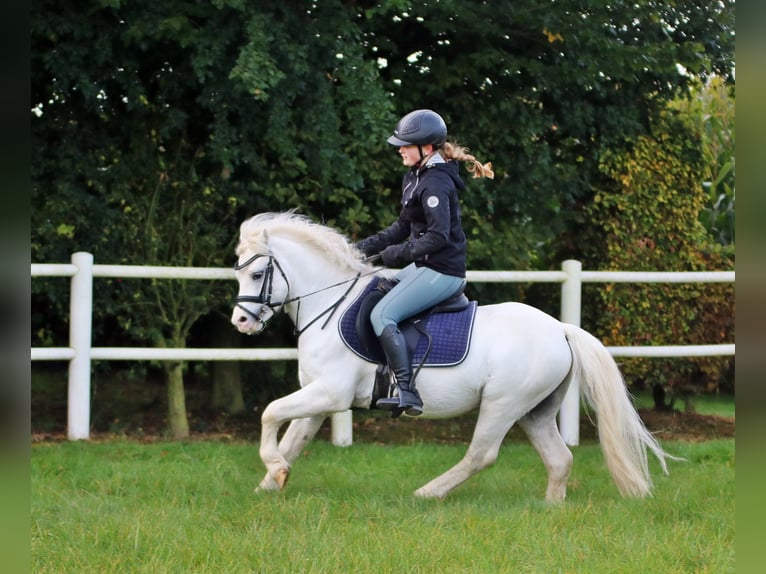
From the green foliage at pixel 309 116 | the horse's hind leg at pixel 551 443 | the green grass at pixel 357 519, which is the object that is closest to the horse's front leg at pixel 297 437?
the green grass at pixel 357 519

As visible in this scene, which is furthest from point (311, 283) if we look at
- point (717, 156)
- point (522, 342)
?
point (717, 156)

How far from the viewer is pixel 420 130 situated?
5.65 metres

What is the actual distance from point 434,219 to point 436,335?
0.76 metres

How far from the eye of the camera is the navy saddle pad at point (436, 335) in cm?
582

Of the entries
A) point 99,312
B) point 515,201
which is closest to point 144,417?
point 99,312

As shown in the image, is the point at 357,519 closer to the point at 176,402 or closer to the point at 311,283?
the point at 311,283

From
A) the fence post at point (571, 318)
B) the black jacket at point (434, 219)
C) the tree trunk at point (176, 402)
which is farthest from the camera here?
the tree trunk at point (176, 402)

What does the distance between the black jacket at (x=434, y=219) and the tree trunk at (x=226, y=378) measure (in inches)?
173

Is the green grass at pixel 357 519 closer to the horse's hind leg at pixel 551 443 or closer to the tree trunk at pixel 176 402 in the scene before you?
the horse's hind leg at pixel 551 443

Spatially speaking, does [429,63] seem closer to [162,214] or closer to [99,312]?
[162,214]

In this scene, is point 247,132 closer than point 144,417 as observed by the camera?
Yes

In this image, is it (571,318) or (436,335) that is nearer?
(436,335)

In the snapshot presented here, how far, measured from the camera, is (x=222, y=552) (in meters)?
4.54
